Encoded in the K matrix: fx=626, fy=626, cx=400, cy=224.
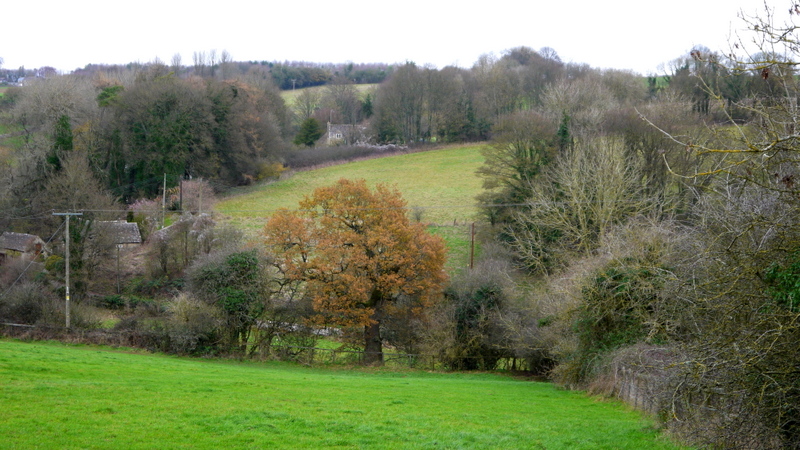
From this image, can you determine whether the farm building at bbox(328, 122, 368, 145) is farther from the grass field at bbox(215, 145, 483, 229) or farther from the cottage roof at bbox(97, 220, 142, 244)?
the cottage roof at bbox(97, 220, 142, 244)

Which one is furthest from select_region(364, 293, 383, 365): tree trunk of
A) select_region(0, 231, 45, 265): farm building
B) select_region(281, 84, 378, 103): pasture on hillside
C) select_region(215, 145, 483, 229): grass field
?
select_region(281, 84, 378, 103): pasture on hillside

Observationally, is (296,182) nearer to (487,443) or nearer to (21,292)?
(21,292)

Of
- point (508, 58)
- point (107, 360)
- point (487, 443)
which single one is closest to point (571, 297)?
point (487, 443)

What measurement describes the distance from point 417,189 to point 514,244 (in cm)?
2273

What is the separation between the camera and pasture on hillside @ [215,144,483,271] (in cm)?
5123

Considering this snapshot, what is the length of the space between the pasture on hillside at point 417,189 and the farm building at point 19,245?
1481 cm

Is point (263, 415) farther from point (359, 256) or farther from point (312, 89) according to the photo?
point (312, 89)

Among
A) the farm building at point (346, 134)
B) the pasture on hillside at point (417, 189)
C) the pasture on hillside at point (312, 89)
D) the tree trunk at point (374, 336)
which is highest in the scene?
the pasture on hillside at point (312, 89)

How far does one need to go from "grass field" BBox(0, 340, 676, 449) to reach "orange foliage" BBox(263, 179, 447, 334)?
12228 mm

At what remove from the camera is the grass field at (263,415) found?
33.8ft

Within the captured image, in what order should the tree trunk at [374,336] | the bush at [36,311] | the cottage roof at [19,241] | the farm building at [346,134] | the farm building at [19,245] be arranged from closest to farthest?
the bush at [36,311] < the tree trunk at [374,336] < the farm building at [19,245] < the cottage roof at [19,241] < the farm building at [346,134]

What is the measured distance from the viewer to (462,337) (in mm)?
31984

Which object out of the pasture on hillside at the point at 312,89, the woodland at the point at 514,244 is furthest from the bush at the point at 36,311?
the pasture on hillside at the point at 312,89

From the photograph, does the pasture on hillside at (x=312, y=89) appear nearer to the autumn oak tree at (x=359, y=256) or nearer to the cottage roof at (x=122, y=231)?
the cottage roof at (x=122, y=231)
